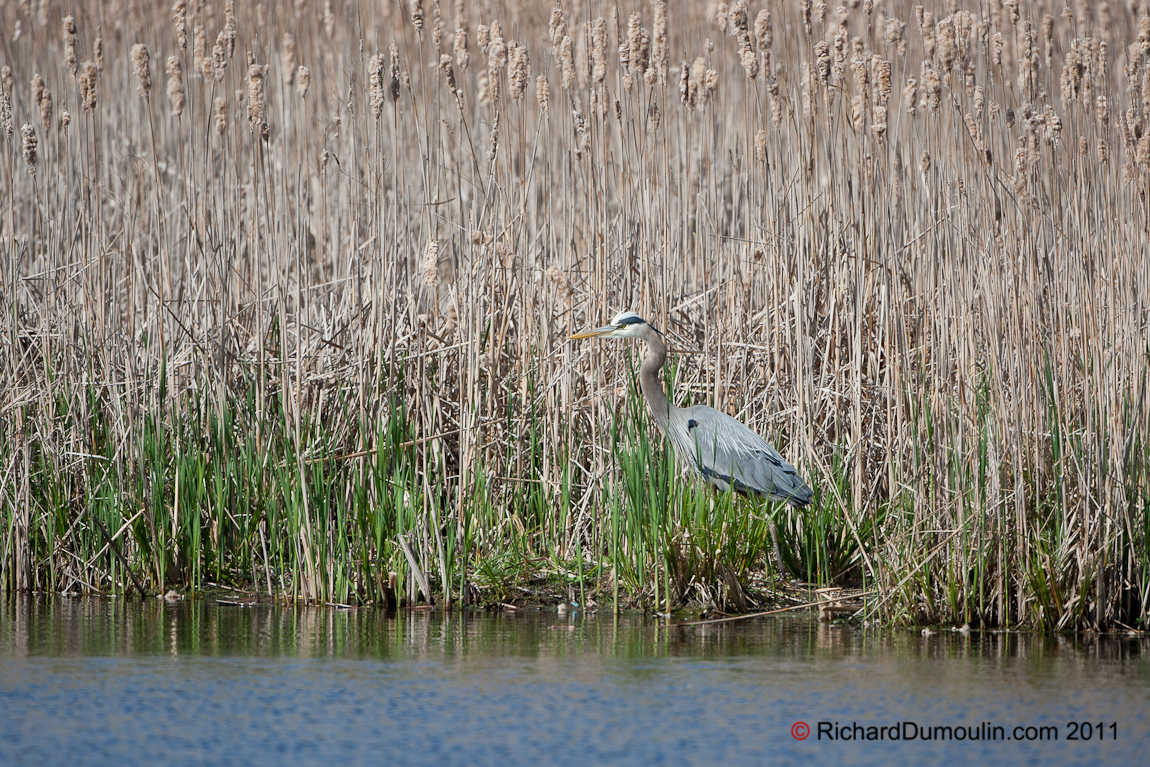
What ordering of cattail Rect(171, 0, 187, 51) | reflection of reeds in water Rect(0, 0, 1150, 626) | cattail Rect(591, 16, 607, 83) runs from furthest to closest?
cattail Rect(591, 16, 607, 83) → cattail Rect(171, 0, 187, 51) → reflection of reeds in water Rect(0, 0, 1150, 626)

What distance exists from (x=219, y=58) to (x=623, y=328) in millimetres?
1991

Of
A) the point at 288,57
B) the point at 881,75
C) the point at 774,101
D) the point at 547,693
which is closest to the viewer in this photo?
the point at 547,693

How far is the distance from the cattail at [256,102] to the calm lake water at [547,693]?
6.28 ft

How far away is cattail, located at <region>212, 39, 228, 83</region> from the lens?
5.06m

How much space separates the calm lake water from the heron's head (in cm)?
119

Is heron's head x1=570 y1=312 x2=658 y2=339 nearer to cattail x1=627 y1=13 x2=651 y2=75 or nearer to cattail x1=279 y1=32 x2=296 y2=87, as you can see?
cattail x1=627 y1=13 x2=651 y2=75

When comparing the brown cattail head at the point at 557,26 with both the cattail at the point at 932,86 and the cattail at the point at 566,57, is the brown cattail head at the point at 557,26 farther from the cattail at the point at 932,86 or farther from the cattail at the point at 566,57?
the cattail at the point at 932,86

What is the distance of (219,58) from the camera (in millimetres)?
5176

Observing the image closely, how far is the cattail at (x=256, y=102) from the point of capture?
4.92 m

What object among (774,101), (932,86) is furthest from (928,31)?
(774,101)

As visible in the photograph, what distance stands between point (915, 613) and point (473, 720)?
5.63ft

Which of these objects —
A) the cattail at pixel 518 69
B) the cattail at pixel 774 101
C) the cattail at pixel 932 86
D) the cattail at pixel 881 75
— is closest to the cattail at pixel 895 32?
the cattail at pixel 881 75

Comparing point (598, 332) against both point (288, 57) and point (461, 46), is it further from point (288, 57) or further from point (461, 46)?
point (288, 57)

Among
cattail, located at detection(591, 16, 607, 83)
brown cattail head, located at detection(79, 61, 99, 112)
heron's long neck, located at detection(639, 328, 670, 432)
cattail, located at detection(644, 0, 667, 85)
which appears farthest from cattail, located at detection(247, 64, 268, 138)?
heron's long neck, located at detection(639, 328, 670, 432)
